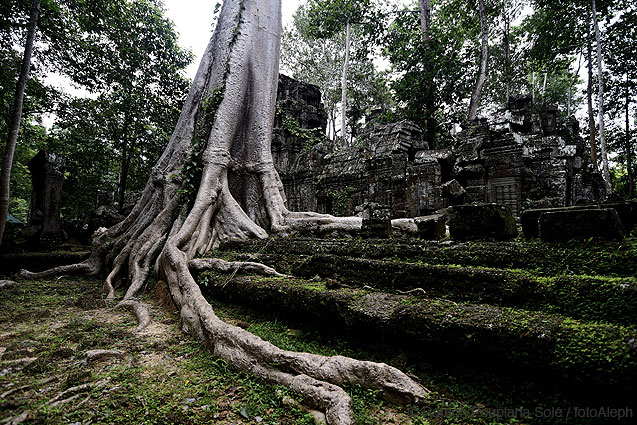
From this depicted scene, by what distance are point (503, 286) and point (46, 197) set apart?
8710mm

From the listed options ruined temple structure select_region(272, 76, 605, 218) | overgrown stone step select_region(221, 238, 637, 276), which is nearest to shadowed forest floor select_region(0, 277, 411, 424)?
overgrown stone step select_region(221, 238, 637, 276)

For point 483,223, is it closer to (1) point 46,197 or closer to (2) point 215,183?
(2) point 215,183

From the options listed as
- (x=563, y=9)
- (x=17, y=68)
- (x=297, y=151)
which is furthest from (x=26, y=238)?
(x=563, y=9)

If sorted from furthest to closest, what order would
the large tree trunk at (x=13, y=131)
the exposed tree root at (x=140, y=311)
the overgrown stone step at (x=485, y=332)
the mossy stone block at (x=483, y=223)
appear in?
the large tree trunk at (x=13, y=131), the exposed tree root at (x=140, y=311), the mossy stone block at (x=483, y=223), the overgrown stone step at (x=485, y=332)

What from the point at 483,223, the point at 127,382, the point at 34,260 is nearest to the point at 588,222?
the point at 483,223

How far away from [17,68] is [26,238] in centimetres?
370

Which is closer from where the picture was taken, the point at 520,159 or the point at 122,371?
the point at 122,371

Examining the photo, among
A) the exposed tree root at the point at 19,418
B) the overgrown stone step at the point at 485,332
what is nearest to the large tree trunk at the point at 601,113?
the overgrown stone step at the point at 485,332

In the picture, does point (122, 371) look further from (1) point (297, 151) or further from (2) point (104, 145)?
(1) point (297, 151)

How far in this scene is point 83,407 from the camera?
61.3 inches

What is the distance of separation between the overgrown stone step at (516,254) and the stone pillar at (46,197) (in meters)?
6.92

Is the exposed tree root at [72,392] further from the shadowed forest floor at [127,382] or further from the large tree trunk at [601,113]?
the large tree trunk at [601,113]

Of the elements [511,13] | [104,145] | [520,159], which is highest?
[511,13]

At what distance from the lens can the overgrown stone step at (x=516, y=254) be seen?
1.84 metres
